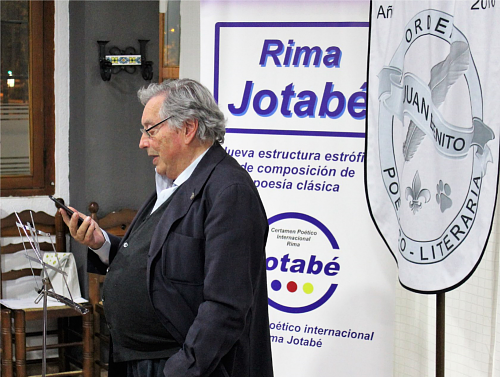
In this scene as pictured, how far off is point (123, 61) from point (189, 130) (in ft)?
8.94

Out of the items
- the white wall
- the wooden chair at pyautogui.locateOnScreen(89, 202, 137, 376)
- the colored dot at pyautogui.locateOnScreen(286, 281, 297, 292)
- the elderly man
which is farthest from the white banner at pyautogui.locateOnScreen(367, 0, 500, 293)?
the white wall

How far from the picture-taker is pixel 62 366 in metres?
4.32

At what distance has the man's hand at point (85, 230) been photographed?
5.75 ft

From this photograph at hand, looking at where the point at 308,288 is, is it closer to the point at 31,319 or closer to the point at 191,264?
the point at 191,264

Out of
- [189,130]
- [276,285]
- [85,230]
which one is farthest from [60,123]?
[189,130]

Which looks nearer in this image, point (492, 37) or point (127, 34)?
point (492, 37)

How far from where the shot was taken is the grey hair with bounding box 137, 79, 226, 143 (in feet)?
5.33

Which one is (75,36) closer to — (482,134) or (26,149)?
(26,149)

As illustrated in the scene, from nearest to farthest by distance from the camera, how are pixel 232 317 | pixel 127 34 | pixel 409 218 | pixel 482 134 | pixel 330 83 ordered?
pixel 232 317
pixel 482 134
pixel 409 218
pixel 330 83
pixel 127 34

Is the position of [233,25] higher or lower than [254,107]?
higher

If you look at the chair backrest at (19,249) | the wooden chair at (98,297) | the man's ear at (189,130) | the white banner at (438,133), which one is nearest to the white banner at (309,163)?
the white banner at (438,133)

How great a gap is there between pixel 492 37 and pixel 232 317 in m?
0.96

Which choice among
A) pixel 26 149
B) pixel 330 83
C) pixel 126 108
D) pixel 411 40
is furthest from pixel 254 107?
pixel 26 149

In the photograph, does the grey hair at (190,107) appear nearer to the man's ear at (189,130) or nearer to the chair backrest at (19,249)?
the man's ear at (189,130)
